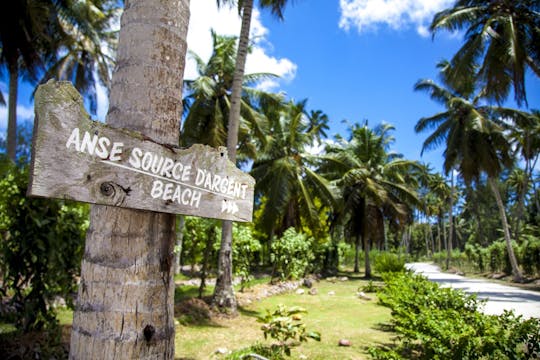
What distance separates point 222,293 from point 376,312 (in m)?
4.24

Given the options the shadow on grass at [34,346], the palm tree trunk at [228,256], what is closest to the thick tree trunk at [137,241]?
the shadow on grass at [34,346]

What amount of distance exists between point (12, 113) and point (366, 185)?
654 inches

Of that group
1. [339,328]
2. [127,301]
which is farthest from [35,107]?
[339,328]

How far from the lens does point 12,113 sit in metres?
11.8

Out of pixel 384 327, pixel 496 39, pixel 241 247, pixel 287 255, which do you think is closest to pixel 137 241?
pixel 384 327

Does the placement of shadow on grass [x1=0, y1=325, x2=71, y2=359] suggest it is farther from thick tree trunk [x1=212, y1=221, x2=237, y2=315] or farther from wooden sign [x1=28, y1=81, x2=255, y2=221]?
thick tree trunk [x1=212, y1=221, x2=237, y2=315]

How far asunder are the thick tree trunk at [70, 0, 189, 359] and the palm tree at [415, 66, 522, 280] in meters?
18.2

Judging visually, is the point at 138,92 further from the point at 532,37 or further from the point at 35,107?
the point at 532,37

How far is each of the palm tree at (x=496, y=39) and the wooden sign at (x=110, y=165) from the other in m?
15.3

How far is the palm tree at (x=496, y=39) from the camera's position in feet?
45.1

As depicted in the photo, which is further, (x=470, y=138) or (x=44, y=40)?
(x=470, y=138)

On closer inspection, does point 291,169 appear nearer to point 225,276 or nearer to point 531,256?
point 225,276

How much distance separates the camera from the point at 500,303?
34.0ft

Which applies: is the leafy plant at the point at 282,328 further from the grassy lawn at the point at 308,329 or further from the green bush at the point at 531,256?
the green bush at the point at 531,256
